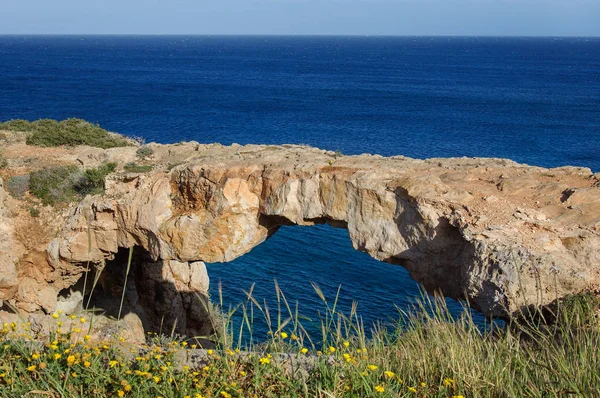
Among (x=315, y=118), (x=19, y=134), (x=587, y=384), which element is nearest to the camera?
(x=587, y=384)

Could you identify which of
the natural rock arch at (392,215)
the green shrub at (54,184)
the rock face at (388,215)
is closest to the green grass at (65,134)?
the green shrub at (54,184)

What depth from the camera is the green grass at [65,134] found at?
22.0m

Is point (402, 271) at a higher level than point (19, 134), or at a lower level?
lower

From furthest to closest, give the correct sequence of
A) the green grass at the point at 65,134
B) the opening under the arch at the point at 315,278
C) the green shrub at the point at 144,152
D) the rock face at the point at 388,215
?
the green grass at the point at 65,134 → the opening under the arch at the point at 315,278 → the green shrub at the point at 144,152 → the rock face at the point at 388,215

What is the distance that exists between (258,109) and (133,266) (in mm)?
48550

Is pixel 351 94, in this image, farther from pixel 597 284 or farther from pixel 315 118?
pixel 597 284

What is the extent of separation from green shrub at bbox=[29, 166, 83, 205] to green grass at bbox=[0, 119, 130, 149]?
13.3 ft

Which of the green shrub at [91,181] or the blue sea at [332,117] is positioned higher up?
the green shrub at [91,181]

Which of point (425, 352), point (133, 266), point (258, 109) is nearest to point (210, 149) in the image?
point (133, 266)

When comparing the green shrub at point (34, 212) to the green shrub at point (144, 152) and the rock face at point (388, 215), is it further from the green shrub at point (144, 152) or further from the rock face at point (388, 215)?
the green shrub at point (144, 152)

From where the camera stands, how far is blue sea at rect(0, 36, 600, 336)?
981 inches

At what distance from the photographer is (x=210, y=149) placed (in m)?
18.7

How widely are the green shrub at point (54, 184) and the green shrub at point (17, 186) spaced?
134mm

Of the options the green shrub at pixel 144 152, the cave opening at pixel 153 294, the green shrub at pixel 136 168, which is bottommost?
the cave opening at pixel 153 294
